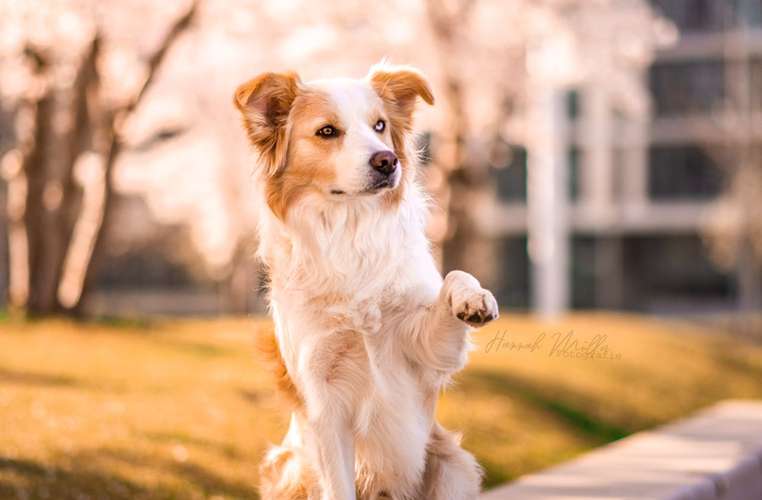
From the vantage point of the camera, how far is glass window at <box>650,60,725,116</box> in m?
41.0

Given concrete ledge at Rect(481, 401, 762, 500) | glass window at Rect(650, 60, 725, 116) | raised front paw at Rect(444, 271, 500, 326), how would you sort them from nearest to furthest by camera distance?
raised front paw at Rect(444, 271, 500, 326) < concrete ledge at Rect(481, 401, 762, 500) < glass window at Rect(650, 60, 725, 116)

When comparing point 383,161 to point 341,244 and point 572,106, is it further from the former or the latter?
point 572,106

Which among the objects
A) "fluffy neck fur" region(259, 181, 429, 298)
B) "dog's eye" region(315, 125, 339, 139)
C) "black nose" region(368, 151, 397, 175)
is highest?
"dog's eye" region(315, 125, 339, 139)

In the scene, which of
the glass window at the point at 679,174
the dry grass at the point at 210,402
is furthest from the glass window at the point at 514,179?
the dry grass at the point at 210,402

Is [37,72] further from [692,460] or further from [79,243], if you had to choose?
[692,460]

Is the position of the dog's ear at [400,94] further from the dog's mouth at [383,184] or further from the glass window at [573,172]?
the glass window at [573,172]

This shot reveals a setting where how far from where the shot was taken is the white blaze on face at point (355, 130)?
4.25m

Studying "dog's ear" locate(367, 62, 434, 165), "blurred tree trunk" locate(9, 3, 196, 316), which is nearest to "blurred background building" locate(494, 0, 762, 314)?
"blurred tree trunk" locate(9, 3, 196, 316)

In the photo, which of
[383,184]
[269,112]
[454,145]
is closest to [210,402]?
[269,112]

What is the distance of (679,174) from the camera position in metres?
41.9

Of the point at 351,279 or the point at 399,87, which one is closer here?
the point at 351,279

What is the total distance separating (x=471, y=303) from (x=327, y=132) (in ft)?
3.09

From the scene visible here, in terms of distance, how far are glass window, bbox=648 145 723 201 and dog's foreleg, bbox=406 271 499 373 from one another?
38891mm
